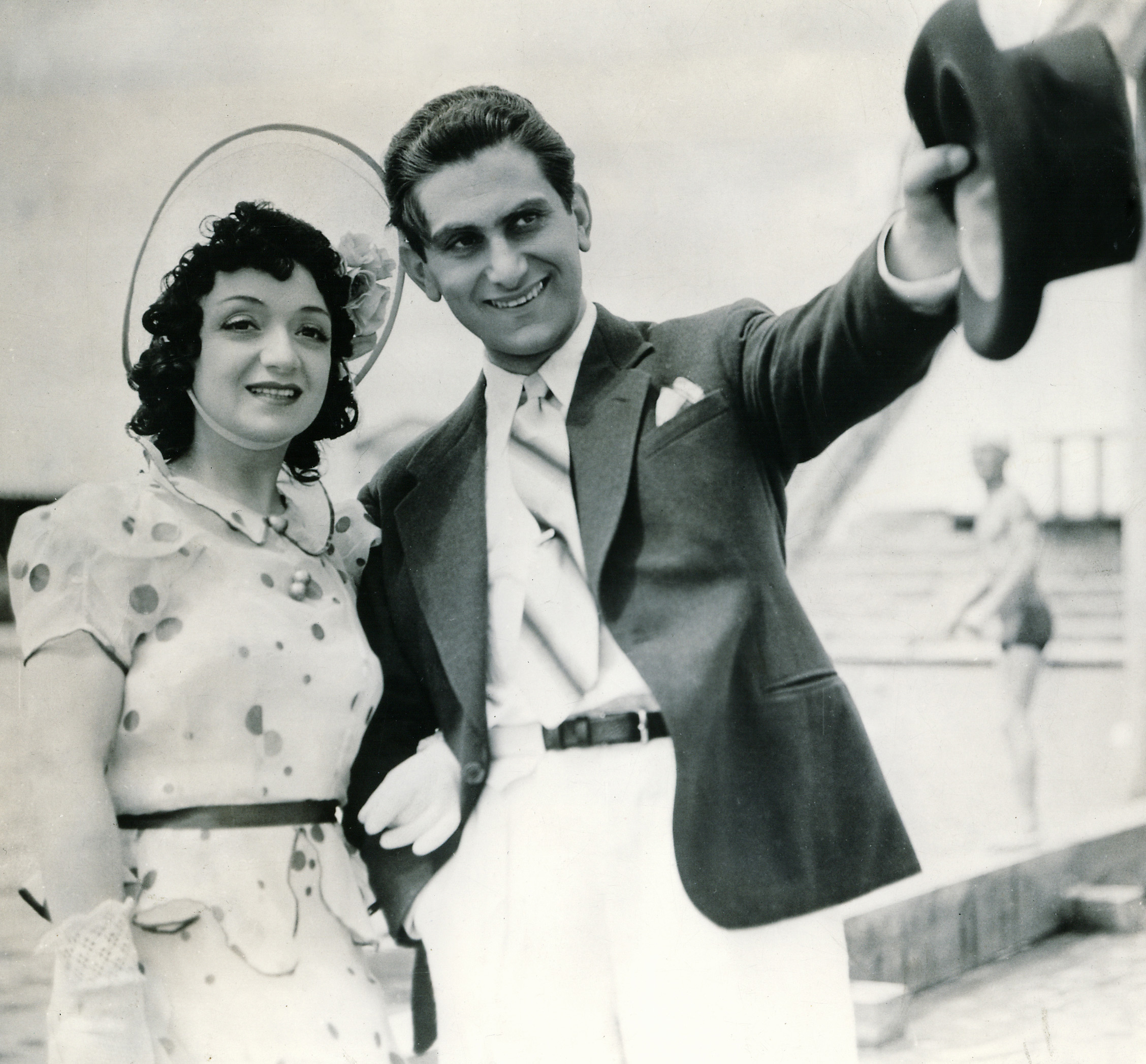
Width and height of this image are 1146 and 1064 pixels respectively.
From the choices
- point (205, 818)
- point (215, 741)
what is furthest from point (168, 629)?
point (205, 818)

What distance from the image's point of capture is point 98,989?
6.68ft

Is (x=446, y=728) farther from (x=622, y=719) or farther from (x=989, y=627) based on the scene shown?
(x=989, y=627)

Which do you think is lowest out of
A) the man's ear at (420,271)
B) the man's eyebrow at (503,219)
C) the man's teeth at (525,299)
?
the man's teeth at (525,299)

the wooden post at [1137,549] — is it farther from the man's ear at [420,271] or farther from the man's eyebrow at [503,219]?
the man's ear at [420,271]

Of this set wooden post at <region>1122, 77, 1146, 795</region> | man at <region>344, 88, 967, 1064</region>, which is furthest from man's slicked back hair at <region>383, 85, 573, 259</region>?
wooden post at <region>1122, 77, 1146, 795</region>

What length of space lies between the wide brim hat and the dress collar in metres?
0.27

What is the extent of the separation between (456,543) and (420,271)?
544 millimetres

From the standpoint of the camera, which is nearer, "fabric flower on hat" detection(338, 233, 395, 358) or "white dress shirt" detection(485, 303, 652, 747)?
"white dress shirt" detection(485, 303, 652, 747)

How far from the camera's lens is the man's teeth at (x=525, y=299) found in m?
2.36

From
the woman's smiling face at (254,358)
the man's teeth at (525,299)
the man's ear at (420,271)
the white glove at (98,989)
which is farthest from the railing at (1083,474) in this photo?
the white glove at (98,989)

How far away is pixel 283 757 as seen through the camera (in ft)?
Answer: 7.26

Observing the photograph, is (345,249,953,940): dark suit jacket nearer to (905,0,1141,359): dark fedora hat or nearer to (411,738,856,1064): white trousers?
(411,738,856,1064): white trousers

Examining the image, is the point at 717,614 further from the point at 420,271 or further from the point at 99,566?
the point at 99,566

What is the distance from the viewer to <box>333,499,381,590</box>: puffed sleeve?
249 cm
